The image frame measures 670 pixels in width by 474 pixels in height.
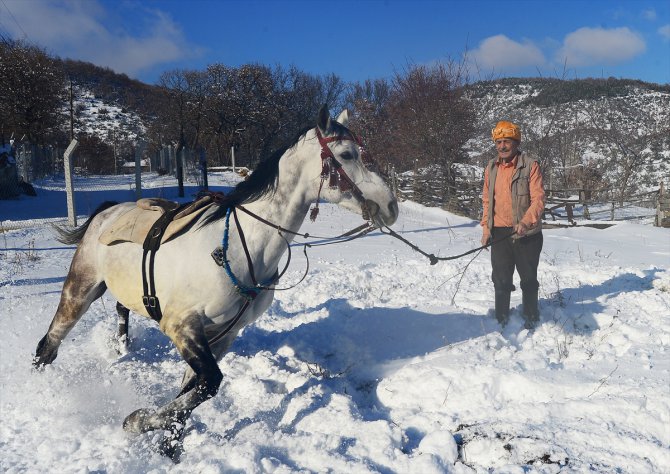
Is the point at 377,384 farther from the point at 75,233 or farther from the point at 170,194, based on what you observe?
the point at 170,194

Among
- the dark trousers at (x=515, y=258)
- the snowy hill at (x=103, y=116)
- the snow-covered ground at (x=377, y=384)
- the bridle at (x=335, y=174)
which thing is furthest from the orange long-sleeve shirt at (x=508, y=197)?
the snowy hill at (x=103, y=116)

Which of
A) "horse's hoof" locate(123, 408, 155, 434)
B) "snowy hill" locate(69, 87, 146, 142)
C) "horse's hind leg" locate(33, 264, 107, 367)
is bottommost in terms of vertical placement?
"horse's hoof" locate(123, 408, 155, 434)

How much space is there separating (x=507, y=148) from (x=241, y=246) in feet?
8.58

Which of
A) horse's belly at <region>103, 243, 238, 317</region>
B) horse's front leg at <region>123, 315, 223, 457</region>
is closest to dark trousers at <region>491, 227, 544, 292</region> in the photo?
horse's belly at <region>103, 243, 238, 317</region>

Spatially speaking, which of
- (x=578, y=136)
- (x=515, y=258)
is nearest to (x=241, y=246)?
(x=515, y=258)

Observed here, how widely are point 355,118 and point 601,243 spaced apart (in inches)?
739

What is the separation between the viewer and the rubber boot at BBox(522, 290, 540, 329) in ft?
14.6

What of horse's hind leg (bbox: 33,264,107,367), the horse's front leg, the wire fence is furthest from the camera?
the wire fence

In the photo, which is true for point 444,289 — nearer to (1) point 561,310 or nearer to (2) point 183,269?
(1) point 561,310

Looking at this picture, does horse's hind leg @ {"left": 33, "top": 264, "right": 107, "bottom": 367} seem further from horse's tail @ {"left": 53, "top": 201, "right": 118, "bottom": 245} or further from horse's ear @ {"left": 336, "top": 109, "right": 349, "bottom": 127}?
horse's ear @ {"left": 336, "top": 109, "right": 349, "bottom": 127}

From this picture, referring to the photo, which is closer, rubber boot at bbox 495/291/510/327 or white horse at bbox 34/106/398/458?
white horse at bbox 34/106/398/458

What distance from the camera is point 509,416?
286cm

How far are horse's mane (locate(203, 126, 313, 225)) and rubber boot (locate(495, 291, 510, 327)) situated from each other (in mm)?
2645

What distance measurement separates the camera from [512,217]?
14.3 ft
